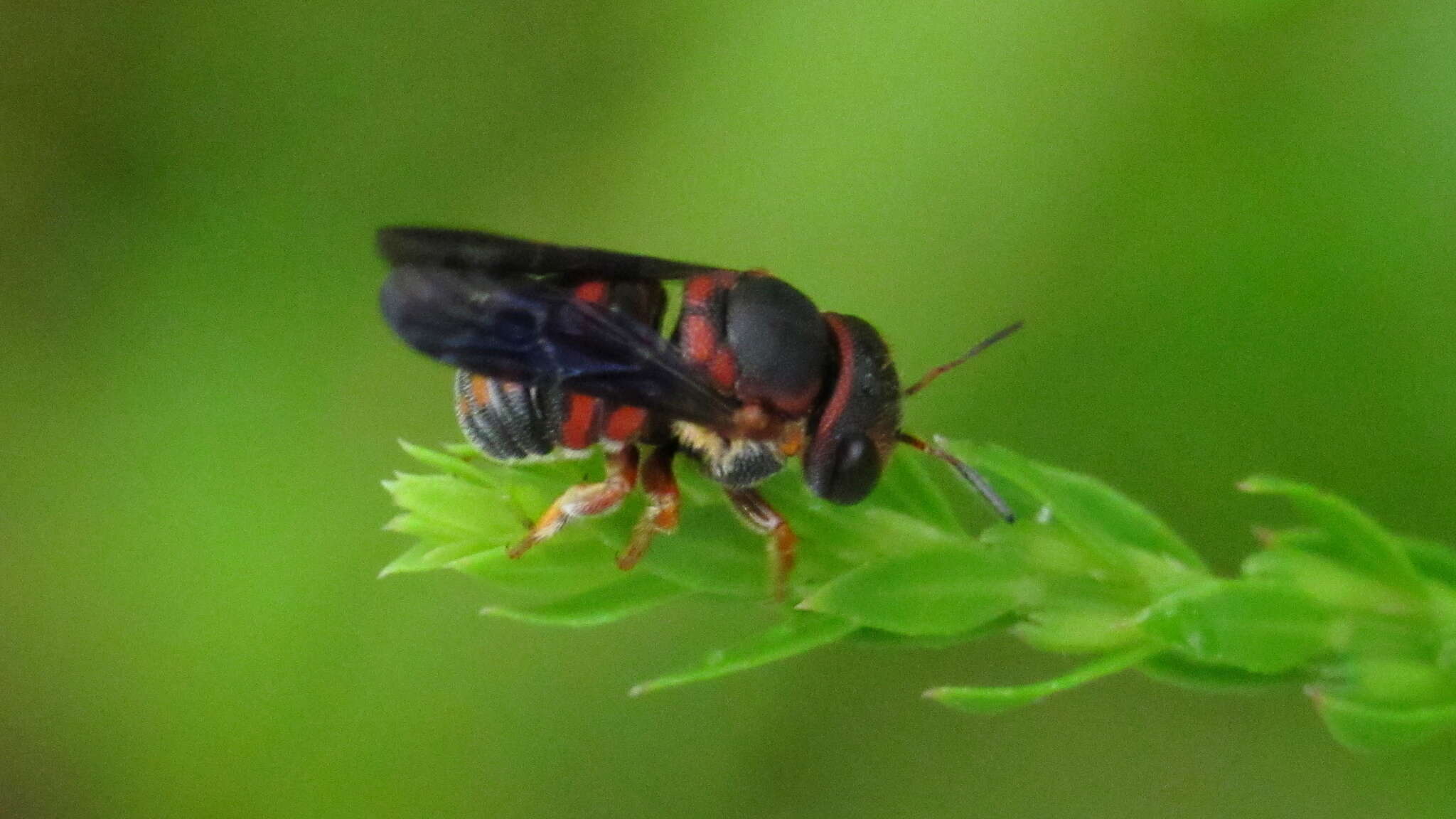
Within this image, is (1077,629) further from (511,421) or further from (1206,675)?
(511,421)

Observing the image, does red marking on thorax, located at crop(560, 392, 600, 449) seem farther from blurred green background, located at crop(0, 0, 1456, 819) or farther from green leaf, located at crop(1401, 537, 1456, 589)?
blurred green background, located at crop(0, 0, 1456, 819)

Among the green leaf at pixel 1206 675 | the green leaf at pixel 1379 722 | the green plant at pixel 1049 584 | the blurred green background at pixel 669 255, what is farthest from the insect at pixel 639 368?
the blurred green background at pixel 669 255

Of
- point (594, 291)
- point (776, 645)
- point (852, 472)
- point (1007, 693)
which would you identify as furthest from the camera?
point (594, 291)

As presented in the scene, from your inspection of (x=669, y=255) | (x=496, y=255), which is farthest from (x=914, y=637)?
(x=669, y=255)

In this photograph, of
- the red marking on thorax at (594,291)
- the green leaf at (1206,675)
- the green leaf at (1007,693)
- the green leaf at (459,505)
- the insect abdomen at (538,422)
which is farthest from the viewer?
the red marking on thorax at (594,291)

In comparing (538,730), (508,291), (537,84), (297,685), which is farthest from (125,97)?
(508,291)

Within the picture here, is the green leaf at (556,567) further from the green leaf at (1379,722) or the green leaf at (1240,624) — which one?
the green leaf at (1379,722)
